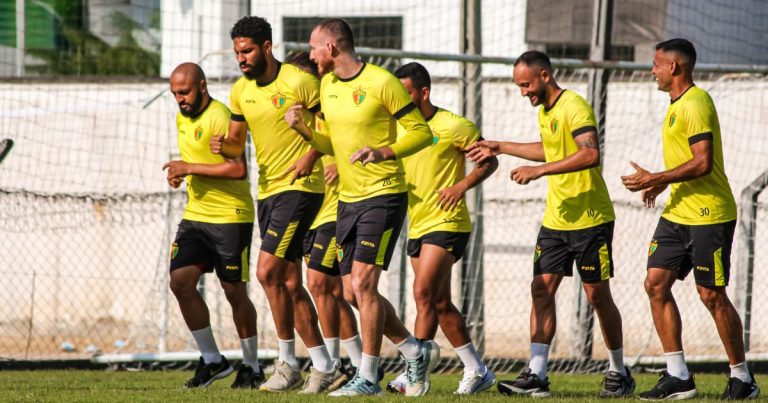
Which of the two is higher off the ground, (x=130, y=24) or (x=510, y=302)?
(x=130, y=24)

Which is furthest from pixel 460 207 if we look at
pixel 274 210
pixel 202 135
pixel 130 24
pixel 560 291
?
pixel 130 24

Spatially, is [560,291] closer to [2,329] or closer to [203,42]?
[203,42]

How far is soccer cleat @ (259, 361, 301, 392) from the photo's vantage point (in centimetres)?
890

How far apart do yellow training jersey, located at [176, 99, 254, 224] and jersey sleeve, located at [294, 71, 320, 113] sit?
0.70m


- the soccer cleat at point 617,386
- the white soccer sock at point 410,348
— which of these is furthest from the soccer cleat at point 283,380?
the soccer cleat at point 617,386

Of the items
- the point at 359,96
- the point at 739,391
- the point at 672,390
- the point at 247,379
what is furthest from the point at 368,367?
the point at 739,391

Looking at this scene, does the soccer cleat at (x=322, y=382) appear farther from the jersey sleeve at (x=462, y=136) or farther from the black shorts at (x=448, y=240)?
the jersey sleeve at (x=462, y=136)

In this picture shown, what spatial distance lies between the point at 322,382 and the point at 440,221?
151cm

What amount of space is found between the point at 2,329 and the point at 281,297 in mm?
6817

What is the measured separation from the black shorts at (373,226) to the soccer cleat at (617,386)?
197cm

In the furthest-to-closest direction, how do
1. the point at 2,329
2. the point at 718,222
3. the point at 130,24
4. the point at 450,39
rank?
1. the point at 130,24
2. the point at 450,39
3. the point at 2,329
4. the point at 718,222

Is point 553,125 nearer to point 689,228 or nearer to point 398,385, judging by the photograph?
point 689,228

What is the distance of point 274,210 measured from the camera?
29.7ft

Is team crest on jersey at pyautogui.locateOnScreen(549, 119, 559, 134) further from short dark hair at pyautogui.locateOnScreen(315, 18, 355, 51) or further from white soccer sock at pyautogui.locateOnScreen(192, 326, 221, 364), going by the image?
white soccer sock at pyautogui.locateOnScreen(192, 326, 221, 364)
